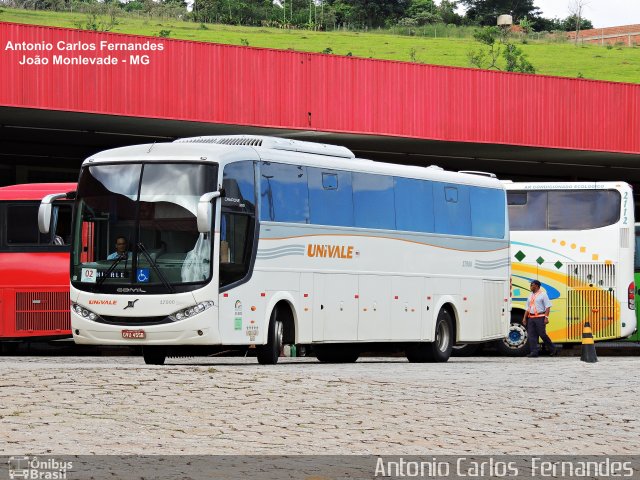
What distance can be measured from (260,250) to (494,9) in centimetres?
11466

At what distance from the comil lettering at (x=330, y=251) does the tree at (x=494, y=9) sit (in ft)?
356

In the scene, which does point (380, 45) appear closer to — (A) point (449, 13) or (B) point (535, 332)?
(A) point (449, 13)

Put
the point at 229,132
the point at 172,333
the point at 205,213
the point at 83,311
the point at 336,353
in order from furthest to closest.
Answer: the point at 229,132, the point at 336,353, the point at 83,311, the point at 172,333, the point at 205,213

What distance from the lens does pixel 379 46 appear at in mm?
94500

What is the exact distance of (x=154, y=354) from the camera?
22.2 meters

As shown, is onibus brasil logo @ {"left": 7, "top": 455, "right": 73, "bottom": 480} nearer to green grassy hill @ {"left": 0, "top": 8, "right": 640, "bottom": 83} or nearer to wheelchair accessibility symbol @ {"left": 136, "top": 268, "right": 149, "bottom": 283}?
wheelchair accessibility symbol @ {"left": 136, "top": 268, "right": 149, "bottom": 283}

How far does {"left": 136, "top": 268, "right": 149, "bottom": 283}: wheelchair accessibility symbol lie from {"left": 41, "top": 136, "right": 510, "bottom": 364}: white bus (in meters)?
0.02

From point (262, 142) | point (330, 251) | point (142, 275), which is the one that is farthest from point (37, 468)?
point (330, 251)

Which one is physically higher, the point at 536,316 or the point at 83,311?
the point at 83,311

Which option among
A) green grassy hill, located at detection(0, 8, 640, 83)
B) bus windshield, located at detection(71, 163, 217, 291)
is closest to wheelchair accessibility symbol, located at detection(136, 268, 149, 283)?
bus windshield, located at detection(71, 163, 217, 291)

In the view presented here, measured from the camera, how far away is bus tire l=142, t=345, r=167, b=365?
22.0 m

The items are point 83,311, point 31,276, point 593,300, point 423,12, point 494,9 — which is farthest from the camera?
point 494,9

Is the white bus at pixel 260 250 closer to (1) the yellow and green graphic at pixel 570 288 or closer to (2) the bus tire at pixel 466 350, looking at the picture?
(2) the bus tire at pixel 466 350

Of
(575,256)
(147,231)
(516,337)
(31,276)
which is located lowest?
(516,337)
